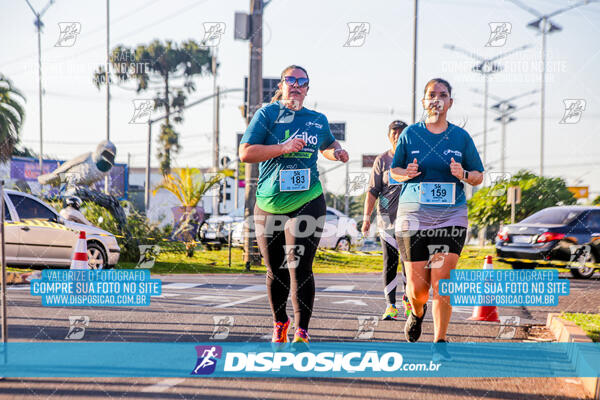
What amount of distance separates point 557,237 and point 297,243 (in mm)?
7754

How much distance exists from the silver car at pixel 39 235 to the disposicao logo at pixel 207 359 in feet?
20.4

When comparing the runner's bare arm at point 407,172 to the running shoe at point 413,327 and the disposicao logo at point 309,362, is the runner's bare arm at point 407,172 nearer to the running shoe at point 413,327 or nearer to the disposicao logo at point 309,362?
the running shoe at point 413,327

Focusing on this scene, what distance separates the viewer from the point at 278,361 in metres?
4.20

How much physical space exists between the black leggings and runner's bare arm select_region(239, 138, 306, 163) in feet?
1.38

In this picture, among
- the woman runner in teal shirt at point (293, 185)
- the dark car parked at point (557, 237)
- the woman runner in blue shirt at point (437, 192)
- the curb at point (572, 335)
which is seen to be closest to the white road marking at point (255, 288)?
the curb at point (572, 335)

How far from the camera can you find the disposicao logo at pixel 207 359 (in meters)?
4.06

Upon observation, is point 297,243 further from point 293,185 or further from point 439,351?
point 439,351

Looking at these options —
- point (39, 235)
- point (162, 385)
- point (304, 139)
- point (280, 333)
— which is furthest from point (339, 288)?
point (162, 385)

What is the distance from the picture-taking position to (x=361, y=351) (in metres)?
4.66

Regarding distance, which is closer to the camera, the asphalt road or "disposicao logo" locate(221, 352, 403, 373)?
the asphalt road

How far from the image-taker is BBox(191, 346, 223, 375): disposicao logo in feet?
13.3

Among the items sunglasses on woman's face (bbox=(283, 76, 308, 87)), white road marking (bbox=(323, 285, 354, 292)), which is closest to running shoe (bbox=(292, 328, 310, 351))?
sunglasses on woman's face (bbox=(283, 76, 308, 87))

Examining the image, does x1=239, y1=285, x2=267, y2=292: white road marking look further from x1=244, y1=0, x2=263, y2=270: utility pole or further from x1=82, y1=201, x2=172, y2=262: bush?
x1=82, y1=201, x2=172, y2=262: bush

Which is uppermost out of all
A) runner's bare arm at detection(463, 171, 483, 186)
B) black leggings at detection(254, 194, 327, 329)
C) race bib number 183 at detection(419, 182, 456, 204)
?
runner's bare arm at detection(463, 171, 483, 186)
